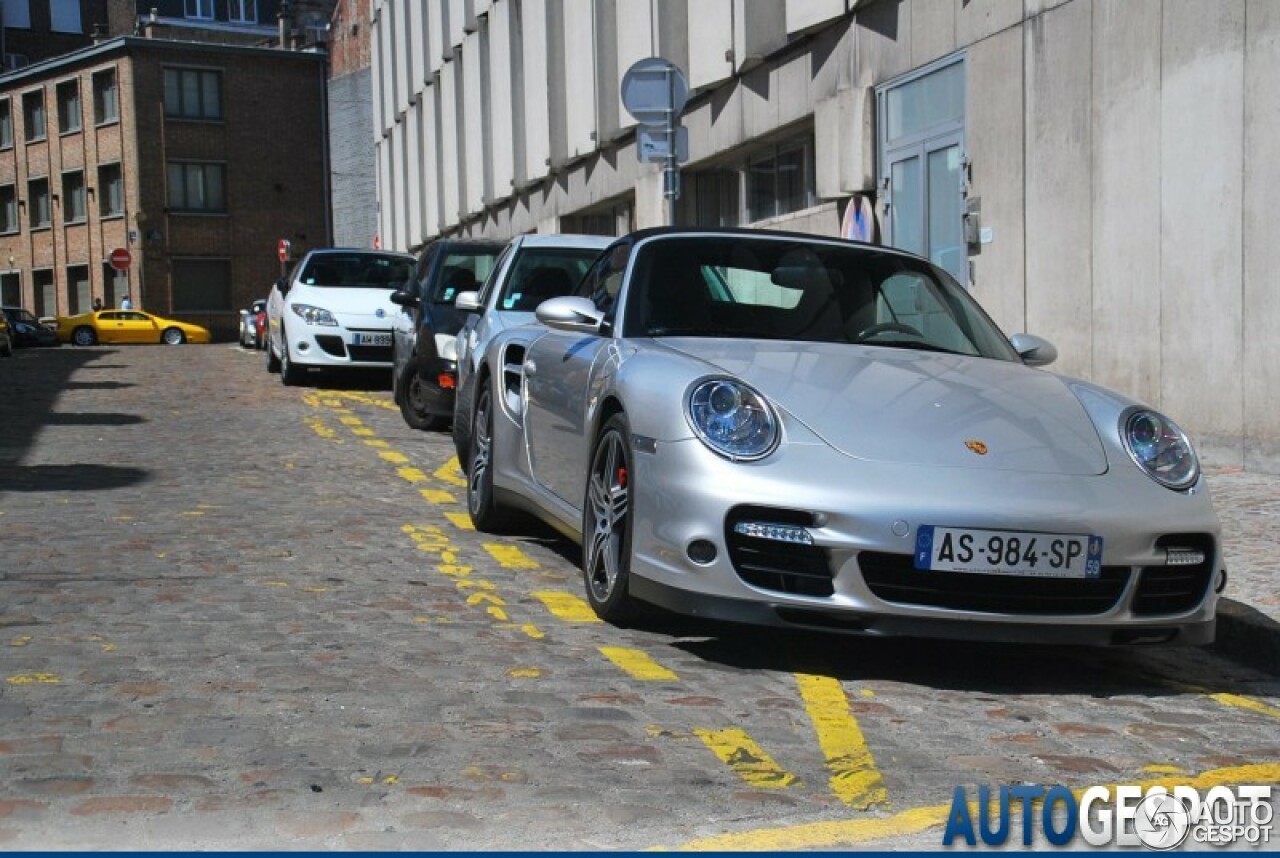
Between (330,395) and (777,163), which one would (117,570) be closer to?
(330,395)

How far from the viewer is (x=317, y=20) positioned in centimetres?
7588

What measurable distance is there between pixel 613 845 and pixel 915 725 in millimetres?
1501

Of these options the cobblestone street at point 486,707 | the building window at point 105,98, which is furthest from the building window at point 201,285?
the cobblestone street at point 486,707

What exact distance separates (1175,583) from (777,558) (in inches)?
52.2

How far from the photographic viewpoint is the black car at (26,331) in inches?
1984

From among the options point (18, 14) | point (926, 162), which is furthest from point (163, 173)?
point (926, 162)

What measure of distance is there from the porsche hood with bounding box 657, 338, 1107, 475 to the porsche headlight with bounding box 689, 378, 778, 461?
87 mm

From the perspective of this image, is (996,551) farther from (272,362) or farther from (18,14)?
(18,14)

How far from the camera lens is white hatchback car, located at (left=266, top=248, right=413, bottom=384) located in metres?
18.8

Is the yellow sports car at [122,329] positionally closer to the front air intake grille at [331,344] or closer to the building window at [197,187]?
the building window at [197,187]

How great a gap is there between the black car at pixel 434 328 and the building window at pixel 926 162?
12.7ft

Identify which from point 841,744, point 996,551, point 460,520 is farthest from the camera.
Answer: point 460,520

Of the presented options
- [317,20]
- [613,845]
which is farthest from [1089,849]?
[317,20]

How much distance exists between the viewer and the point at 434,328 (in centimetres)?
1428
